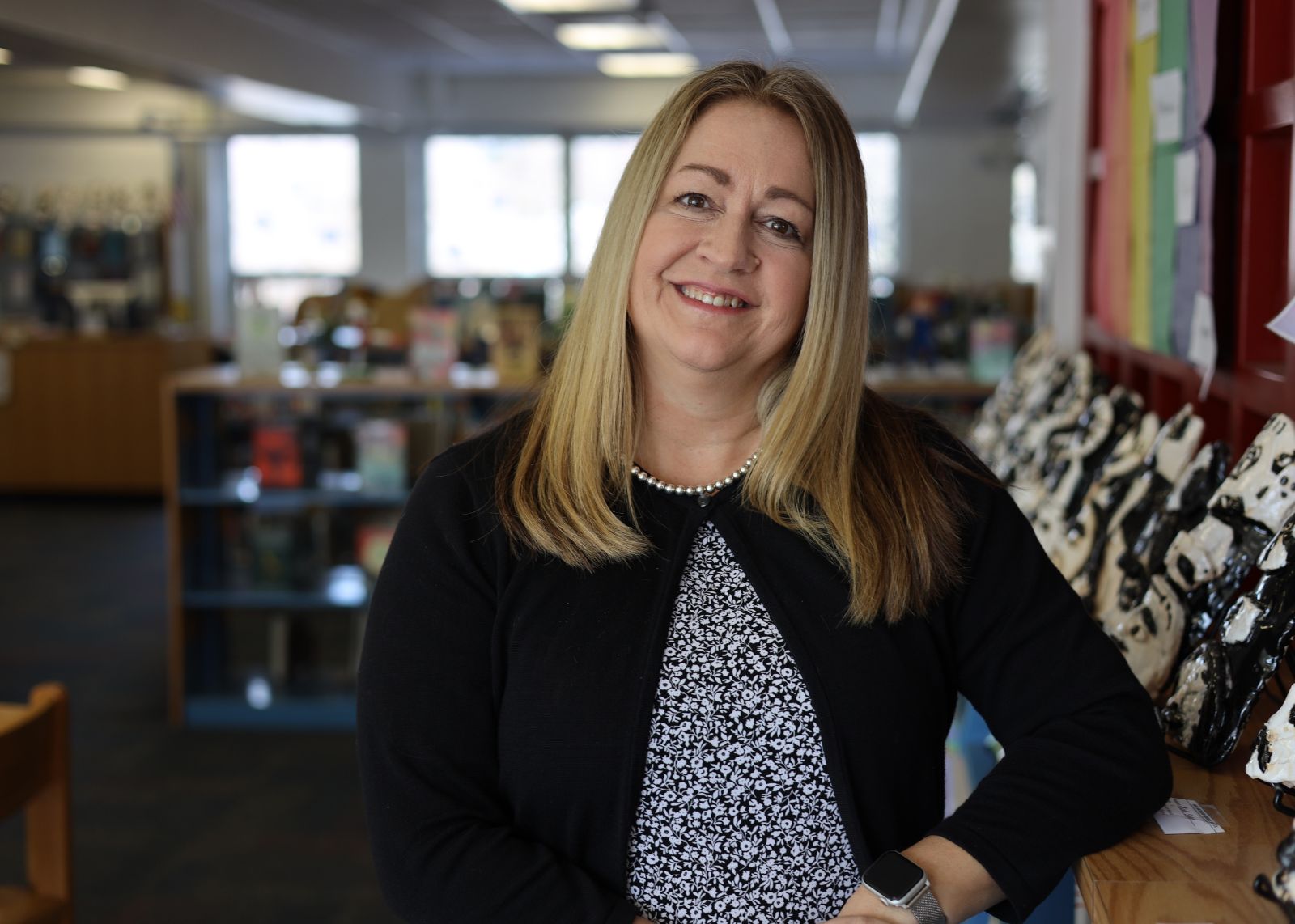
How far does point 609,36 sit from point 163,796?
6.69 metres

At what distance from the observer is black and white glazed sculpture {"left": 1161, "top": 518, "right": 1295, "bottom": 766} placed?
1450 mm

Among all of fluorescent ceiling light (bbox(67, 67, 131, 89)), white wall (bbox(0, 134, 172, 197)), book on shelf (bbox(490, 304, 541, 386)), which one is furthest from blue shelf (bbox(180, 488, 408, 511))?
white wall (bbox(0, 134, 172, 197))

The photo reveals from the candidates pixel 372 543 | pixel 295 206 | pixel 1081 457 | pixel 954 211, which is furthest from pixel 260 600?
pixel 954 211

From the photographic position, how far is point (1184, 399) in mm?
2482

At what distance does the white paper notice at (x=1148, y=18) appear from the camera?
2406mm

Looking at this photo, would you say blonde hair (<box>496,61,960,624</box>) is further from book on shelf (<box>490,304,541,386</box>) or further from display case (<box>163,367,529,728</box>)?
book on shelf (<box>490,304,541,386</box>)

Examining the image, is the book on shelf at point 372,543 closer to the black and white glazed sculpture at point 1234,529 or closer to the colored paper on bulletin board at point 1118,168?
the colored paper on bulletin board at point 1118,168

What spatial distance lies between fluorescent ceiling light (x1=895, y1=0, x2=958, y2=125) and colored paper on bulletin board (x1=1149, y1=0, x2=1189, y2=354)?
2.79m

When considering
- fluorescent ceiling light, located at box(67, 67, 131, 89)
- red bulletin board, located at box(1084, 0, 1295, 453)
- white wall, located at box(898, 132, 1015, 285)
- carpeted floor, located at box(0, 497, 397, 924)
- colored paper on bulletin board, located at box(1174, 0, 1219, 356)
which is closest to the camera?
red bulletin board, located at box(1084, 0, 1295, 453)

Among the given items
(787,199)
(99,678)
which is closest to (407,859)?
(787,199)

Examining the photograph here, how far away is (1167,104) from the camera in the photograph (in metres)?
2.29

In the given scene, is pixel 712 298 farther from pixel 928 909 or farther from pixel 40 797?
pixel 40 797

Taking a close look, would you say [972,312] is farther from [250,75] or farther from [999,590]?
[999,590]

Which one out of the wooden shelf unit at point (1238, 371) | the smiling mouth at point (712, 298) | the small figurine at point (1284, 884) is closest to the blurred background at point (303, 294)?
the wooden shelf unit at point (1238, 371)
